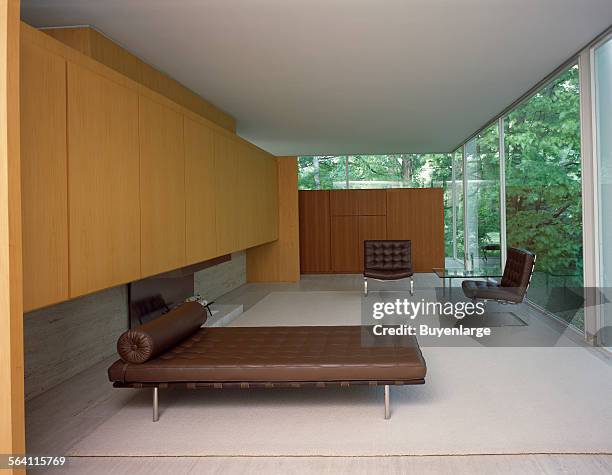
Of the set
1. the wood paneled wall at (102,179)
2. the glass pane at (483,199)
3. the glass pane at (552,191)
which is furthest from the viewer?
the glass pane at (483,199)

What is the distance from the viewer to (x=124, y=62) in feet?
17.1

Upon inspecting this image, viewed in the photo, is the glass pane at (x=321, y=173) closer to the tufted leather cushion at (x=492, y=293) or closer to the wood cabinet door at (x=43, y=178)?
the tufted leather cushion at (x=492, y=293)

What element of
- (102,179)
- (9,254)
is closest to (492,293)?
(102,179)

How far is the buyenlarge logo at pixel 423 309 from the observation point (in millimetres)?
7258

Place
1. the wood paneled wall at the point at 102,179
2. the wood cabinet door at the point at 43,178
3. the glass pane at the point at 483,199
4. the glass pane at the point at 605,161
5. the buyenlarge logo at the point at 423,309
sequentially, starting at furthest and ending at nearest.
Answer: the glass pane at the point at 483,199 < the buyenlarge logo at the point at 423,309 < the glass pane at the point at 605,161 < the wood paneled wall at the point at 102,179 < the wood cabinet door at the point at 43,178

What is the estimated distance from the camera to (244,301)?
865 cm

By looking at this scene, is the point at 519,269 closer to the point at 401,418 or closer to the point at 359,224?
the point at 401,418

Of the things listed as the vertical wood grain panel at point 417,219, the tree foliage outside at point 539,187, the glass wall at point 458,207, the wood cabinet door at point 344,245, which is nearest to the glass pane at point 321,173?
the wood cabinet door at point 344,245

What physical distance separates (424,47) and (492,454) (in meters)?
3.61

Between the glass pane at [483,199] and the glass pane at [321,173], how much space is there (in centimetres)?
314

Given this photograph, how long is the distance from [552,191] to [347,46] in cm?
275

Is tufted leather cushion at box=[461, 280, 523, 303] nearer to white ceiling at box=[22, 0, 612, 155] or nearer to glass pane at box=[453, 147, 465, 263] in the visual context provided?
white ceiling at box=[22, 0, 612, 155]

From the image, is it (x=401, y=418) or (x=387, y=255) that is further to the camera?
(x=387, y=255)

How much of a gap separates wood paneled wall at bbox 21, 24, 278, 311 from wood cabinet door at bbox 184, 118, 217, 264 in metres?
0.01
